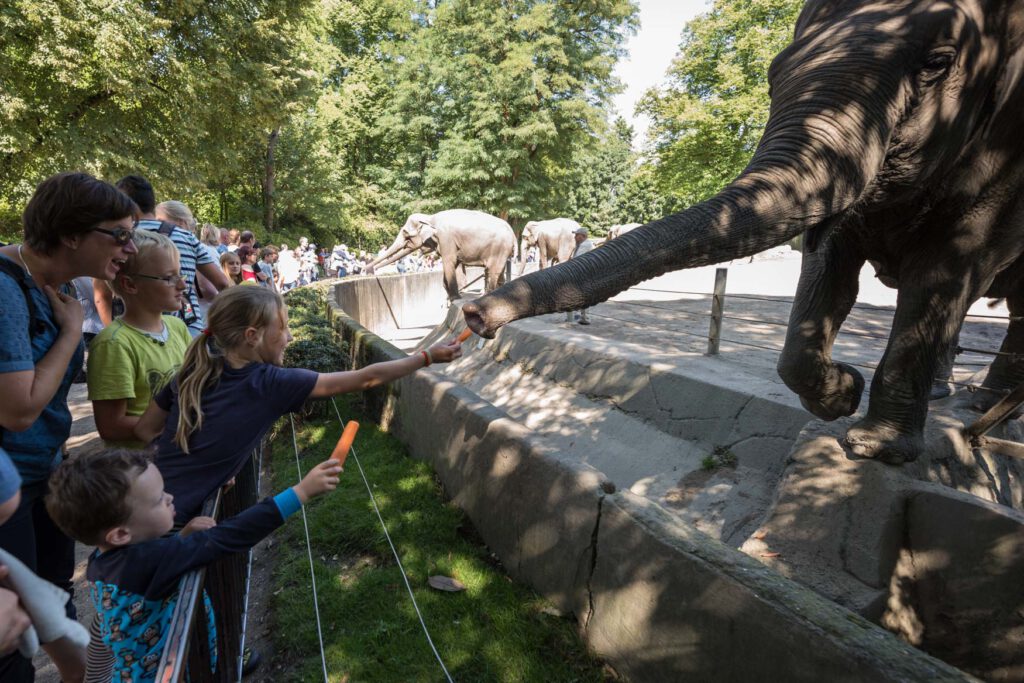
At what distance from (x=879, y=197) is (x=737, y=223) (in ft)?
3.50

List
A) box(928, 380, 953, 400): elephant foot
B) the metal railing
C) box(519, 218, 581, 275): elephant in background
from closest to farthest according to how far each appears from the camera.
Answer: the metal railing
box(928, 380, 953, 400): elephant foot
box(519, 218, 581, 275): elephant in background

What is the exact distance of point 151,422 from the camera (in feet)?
7.64

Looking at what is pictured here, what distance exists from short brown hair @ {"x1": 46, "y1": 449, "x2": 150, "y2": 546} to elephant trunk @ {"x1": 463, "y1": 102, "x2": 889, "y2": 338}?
1.20 metres

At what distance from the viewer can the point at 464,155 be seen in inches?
1043

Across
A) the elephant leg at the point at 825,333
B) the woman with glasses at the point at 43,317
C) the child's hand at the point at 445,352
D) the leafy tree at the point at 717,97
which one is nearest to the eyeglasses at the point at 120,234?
the woman with glasses at the point at 43,317

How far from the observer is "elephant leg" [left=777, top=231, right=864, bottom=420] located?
348 cm

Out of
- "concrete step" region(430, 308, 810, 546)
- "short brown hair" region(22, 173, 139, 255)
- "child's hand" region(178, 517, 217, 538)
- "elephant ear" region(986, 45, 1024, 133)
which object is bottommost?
"concrete step" region(430, 308, 810, 546)

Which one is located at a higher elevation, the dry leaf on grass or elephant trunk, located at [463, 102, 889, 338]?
elephant trunk, located at [463, 102, 889, 338]

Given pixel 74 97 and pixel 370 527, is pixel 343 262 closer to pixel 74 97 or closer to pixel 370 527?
pixel 74 97

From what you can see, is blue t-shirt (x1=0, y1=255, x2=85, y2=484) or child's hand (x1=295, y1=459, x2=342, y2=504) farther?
child's hand (x1=295, y1=459, x2=342, y2=504)

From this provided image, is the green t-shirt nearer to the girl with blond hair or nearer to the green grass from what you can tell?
the girl with blond hair

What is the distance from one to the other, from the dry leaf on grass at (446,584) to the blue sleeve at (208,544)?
1.81 meters

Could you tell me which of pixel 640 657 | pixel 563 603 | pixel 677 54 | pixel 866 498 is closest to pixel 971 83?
pixel 866 498

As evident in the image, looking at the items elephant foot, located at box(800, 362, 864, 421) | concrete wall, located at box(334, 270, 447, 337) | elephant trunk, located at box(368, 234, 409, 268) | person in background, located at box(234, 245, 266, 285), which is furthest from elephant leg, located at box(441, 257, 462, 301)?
elephant foot, located at box(800, 362, 864, 421)
